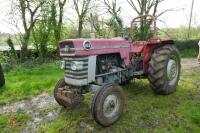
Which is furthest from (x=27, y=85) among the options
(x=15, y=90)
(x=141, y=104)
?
(x=141, y=104)

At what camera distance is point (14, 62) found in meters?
13.1

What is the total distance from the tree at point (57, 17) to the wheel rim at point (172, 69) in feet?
29.6

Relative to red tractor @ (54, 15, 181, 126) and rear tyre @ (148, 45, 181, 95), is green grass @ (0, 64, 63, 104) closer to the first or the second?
red tractor @ (54, 15, 181, 126)

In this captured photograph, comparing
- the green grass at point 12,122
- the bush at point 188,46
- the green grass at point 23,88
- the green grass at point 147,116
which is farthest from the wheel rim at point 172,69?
the bush at point 188,46

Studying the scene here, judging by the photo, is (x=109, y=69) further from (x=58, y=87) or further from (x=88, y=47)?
(x=58, y=87)

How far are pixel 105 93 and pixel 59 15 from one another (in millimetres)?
10936

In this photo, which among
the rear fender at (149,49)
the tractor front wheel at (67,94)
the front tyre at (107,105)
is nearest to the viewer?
the front tyre at (107,105)

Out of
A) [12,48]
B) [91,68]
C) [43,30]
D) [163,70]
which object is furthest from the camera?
[43,30]

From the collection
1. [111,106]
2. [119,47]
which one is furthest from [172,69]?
[111,106]

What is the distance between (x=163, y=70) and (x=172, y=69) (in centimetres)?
59

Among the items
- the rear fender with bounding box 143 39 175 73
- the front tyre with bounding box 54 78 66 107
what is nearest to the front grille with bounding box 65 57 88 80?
the front tyre with bounding box 54 78 66 107

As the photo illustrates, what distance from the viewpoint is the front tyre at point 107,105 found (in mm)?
4684

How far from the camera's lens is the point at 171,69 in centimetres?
657

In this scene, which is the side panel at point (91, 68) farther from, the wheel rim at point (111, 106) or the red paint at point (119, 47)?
the wheel rim at point (111, 106)
